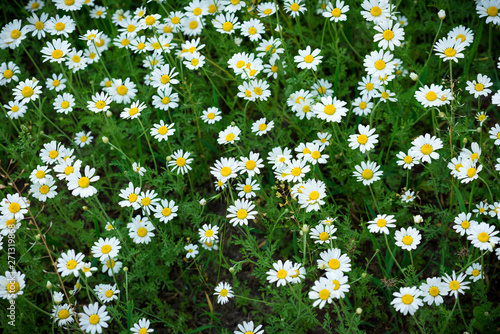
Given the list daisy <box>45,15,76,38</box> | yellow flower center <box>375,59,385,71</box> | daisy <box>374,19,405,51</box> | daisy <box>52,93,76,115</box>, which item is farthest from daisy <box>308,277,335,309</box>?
daisy <box>45,15,76,38</box>

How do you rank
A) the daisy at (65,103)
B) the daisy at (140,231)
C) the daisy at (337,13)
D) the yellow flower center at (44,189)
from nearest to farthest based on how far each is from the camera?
the daisy at (140,231) < the yellow flower center at (44,189) < the daisy at (337,13) < the daisy at (65,103)

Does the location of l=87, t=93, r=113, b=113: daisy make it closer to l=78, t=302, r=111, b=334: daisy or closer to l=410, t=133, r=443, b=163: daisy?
l=78, t=302, r=111, b=334: daisy

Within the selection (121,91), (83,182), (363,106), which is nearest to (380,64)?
(363,106)

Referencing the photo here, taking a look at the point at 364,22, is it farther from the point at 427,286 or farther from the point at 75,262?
the point at 75,262

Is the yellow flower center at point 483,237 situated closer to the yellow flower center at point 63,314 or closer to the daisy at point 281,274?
Answer: the daisy at point 281,274

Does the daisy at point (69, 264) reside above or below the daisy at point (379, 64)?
below

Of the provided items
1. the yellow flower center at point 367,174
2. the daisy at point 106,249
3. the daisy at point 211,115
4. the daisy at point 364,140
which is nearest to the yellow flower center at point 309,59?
the daisy at point 364,140

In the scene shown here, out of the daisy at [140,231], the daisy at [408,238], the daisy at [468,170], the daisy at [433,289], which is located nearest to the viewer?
the daisy at [433,289]
